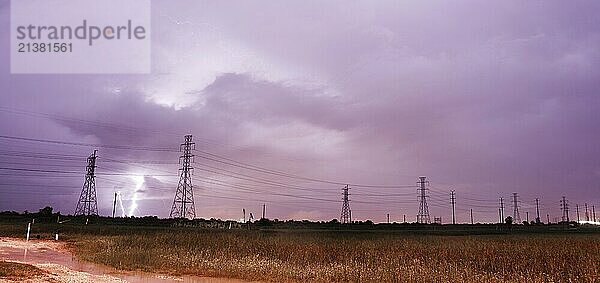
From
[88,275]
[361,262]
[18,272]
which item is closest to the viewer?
[18,272]

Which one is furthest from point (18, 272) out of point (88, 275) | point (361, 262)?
point (361, 262)

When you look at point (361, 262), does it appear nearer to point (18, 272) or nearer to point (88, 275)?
point (88, 275)

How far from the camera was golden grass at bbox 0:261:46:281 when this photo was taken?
21.2 meters

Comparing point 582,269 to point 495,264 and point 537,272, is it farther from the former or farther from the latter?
point 495,264

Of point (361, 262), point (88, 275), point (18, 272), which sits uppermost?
point (18, 272)

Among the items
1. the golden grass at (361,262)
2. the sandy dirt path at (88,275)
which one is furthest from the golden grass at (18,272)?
the golden grass at (361,262)

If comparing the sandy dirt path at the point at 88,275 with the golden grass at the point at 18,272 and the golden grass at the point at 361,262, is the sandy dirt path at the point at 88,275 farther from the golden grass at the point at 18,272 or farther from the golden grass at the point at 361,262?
the golden grass at the point at 361,262

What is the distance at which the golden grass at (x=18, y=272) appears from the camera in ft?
69.7

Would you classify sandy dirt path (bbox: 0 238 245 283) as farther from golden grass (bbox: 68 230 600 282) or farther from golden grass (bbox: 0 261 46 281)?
golden grass (bbox: 68 230 600 282)

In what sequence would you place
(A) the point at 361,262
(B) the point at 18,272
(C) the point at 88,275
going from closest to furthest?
(B) the point at 18,272
(C) the point at 88,275
(A) the point at 361,262

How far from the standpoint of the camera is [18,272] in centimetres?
2250

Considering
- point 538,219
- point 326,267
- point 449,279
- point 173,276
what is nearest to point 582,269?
point 449,279

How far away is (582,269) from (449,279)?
845 cm

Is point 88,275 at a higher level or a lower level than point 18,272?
lower
